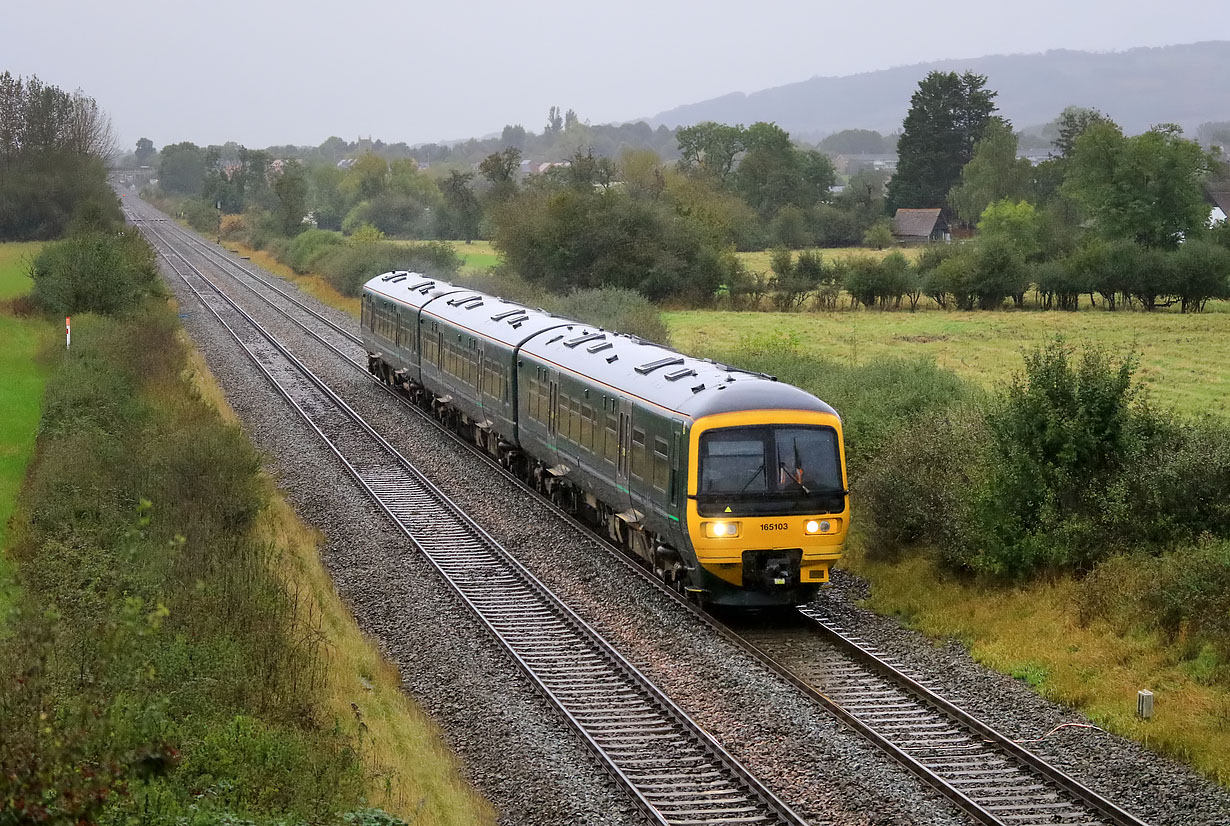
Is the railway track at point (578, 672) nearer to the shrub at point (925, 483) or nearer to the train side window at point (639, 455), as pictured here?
the train side window at point (639, 455)

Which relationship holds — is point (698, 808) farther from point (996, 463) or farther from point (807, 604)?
point (996, 463)

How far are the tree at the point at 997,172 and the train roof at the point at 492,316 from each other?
2905 inches

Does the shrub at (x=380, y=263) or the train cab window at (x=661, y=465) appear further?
the shrub at (x=380, y=263)

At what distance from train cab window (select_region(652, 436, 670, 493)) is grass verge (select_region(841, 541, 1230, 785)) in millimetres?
3086

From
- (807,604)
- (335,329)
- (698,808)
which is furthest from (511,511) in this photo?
(335,329)

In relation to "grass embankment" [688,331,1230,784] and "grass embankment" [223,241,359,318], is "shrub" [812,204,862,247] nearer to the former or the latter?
"grass embankment" [223,241,359,318]

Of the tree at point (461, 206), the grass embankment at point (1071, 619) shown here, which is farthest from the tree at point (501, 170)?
the grass embankment at point (1071, 619)

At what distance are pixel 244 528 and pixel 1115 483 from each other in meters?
11.2

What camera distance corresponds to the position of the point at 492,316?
2636cm

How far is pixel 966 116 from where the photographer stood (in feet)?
348

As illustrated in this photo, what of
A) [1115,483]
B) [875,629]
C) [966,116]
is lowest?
[875,629]

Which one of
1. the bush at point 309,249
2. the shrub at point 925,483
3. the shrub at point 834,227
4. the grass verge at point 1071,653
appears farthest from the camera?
the shrub at point 834,227

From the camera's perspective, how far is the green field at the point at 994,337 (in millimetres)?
35312

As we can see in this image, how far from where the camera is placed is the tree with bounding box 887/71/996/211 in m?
106
